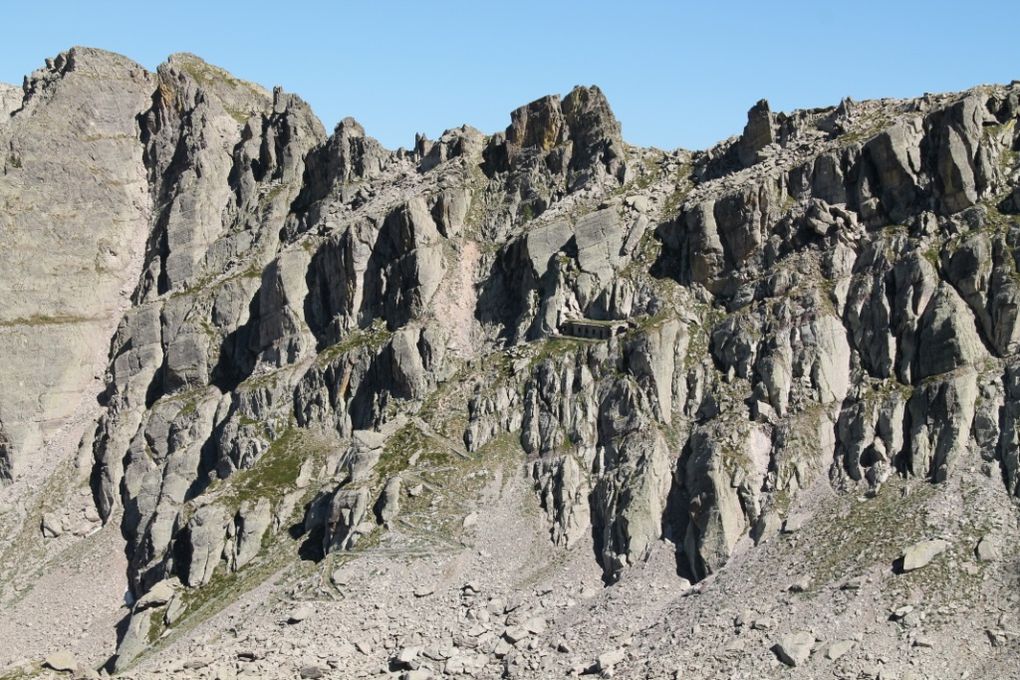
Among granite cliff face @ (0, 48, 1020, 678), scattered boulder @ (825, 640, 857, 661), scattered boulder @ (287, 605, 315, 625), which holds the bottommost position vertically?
scattered boulder @ (825, 640, 857, 661)

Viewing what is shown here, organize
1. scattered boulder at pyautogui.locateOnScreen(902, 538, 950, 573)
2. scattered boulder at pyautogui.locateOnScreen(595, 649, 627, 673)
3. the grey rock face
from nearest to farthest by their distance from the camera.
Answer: scattered boulder at pyautogui.locateOnScreen(902, 538, 950, 573)
scattered boulder at pyautogui.locateOnScreen(595, 649, 627, 673)
the grey rock face

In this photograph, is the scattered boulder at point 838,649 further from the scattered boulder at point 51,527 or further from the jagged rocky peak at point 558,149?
the scattered boulder at point 51,527

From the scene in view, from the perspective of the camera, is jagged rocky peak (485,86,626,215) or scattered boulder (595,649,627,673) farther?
jagged rocky peak (485,86,626,215)

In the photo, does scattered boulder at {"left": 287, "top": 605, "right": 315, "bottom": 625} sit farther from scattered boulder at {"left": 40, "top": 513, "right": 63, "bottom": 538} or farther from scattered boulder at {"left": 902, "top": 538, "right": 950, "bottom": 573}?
A: scattered boulder at {"left": 902, "top": 538, "right": 950, "bottom": 573}

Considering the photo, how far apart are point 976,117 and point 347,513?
6242cm

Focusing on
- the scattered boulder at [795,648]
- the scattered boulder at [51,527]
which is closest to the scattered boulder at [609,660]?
the scattered boulder at [795,648]

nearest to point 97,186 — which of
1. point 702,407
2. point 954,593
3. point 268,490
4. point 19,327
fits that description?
point 19,327

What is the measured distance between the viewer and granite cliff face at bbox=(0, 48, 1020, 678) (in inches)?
3885

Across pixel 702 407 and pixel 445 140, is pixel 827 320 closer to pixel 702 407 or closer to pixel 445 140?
pixel 702 407

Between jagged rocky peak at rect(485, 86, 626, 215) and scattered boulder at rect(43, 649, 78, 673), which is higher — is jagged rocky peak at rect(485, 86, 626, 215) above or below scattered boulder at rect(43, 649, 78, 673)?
above

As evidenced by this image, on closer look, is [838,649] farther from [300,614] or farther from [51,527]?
[51,527]

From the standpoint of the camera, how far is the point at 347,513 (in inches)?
4272

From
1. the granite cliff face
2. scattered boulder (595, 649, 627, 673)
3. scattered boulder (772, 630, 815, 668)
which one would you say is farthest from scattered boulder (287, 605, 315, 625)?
scattered boulder (772, 630, 815, 668)

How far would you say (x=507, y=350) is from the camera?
122m
